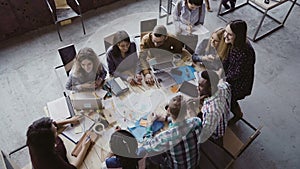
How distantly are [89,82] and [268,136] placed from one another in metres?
2.02

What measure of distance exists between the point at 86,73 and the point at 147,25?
887 millimetres

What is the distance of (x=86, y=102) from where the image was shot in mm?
2297

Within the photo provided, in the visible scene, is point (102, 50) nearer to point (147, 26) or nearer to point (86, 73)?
point (147, 26)

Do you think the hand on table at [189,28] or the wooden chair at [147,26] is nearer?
the wooden chair at [147,26]

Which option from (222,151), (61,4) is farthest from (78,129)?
(61,4)

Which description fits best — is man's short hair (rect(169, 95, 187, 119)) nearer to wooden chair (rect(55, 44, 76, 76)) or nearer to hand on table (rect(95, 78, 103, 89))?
hand on table (rect(95, 78, 103, 89))

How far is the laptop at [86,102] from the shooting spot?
7.51 ft

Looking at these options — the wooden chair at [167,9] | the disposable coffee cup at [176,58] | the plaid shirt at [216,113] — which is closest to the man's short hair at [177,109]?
the plaid shirt at [216,113]

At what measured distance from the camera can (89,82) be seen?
8.23ft

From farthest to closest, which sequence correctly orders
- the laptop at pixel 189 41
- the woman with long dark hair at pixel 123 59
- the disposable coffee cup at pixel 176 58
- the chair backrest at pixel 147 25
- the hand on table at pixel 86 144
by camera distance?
the laptop at pixel 189 41 → the chair backrest at pixel 147 25 → the disposable coffee cup at pixel 176 58 → the woman with long dark hair at pixel 123 59 → the hand on table at pixel 86 144

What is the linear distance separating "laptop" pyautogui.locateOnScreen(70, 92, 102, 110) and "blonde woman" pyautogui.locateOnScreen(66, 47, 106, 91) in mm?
122

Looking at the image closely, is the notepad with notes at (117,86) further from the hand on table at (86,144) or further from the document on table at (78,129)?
the hand on table at (86,144)

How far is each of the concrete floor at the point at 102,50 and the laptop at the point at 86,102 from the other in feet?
3.29

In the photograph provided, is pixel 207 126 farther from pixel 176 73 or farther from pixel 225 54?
pixel 225 54
